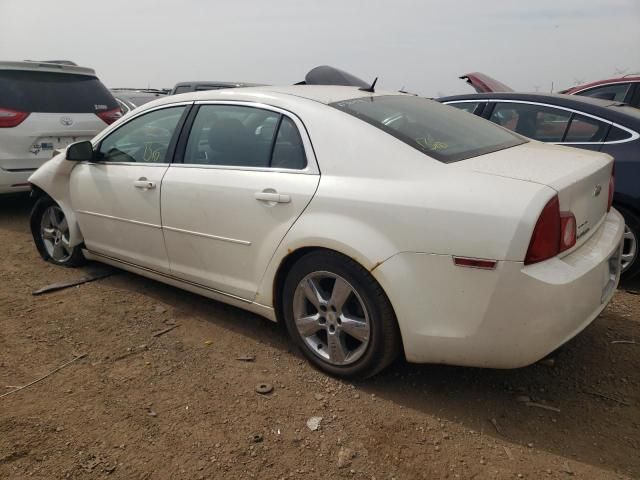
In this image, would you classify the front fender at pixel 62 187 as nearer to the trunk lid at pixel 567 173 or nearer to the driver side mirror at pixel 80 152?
the driver side mirror at pixel 80 152

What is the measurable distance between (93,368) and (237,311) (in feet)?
3.41

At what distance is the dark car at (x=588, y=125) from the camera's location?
13.0ft

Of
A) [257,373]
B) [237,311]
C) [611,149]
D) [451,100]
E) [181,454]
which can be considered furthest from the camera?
[451,100]

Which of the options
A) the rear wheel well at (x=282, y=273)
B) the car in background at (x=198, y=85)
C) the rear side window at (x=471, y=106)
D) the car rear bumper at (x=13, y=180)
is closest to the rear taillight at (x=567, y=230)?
the rear wheel well at (x=282, y=273)

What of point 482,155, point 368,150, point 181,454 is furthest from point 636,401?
point 181,454

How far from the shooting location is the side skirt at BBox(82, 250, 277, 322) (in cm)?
311

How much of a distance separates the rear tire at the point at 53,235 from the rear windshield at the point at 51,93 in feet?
5.59

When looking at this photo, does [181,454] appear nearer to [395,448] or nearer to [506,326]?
[395,448]

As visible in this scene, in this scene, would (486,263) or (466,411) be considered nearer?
(486,263)

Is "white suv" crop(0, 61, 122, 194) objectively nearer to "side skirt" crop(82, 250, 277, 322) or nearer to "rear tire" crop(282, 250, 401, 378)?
"side skirt" crop(82, 250, 277, 322)

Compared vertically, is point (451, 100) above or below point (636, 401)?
above

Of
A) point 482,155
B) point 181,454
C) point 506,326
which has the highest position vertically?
point 482,155

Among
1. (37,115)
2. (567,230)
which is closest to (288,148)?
(567,230)

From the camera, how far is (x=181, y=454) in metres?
2.33
